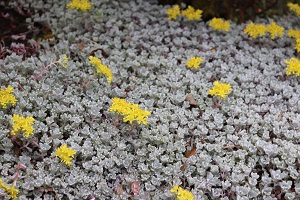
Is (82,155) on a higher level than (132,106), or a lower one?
lower

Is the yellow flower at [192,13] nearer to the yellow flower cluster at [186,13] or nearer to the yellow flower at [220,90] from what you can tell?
the yellow flower cluster at [186,13]

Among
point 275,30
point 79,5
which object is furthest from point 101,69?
point 275,30

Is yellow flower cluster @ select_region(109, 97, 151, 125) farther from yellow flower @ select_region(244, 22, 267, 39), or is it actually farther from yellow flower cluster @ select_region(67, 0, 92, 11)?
yellow flower @ select_region(244, 22, 267, 39)

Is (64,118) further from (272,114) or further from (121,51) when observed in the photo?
(272,114)

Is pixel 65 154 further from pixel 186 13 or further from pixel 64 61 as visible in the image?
pixel 186 13

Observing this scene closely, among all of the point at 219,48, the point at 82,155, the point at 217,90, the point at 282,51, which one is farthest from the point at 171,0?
the point at 82,155

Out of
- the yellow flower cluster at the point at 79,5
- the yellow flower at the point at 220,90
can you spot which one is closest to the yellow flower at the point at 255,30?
the yellow flower at the point at 220,90
